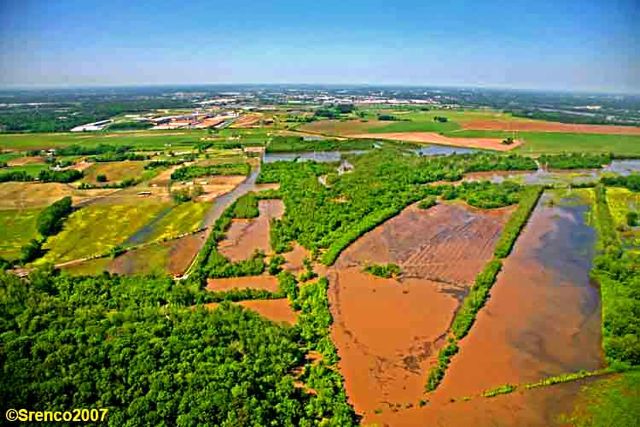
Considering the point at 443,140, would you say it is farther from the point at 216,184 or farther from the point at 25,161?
the point at 25,161

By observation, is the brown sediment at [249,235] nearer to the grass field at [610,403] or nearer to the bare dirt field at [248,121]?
the grass field at [610,403]

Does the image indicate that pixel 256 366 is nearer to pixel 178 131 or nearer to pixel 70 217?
pixel 70 217

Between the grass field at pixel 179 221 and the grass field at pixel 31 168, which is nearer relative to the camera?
the grass field at pixel 179 221

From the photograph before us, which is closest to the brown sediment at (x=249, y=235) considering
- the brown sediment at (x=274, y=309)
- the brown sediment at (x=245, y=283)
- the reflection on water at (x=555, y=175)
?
the brown sediment at (x=245, y=283)

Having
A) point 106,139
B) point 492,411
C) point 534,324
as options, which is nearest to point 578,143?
point 534,324

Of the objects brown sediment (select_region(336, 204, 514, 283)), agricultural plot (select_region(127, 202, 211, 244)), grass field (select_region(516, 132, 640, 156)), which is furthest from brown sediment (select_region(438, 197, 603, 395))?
grass field (select_region(516, 132, 640, 156))

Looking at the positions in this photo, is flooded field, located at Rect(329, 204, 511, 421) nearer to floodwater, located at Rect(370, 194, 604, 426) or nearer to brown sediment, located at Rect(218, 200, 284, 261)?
floodwater, located at Rect(370, 194, 604, 426)

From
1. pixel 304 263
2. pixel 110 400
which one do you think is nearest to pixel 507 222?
pixel 304 263
